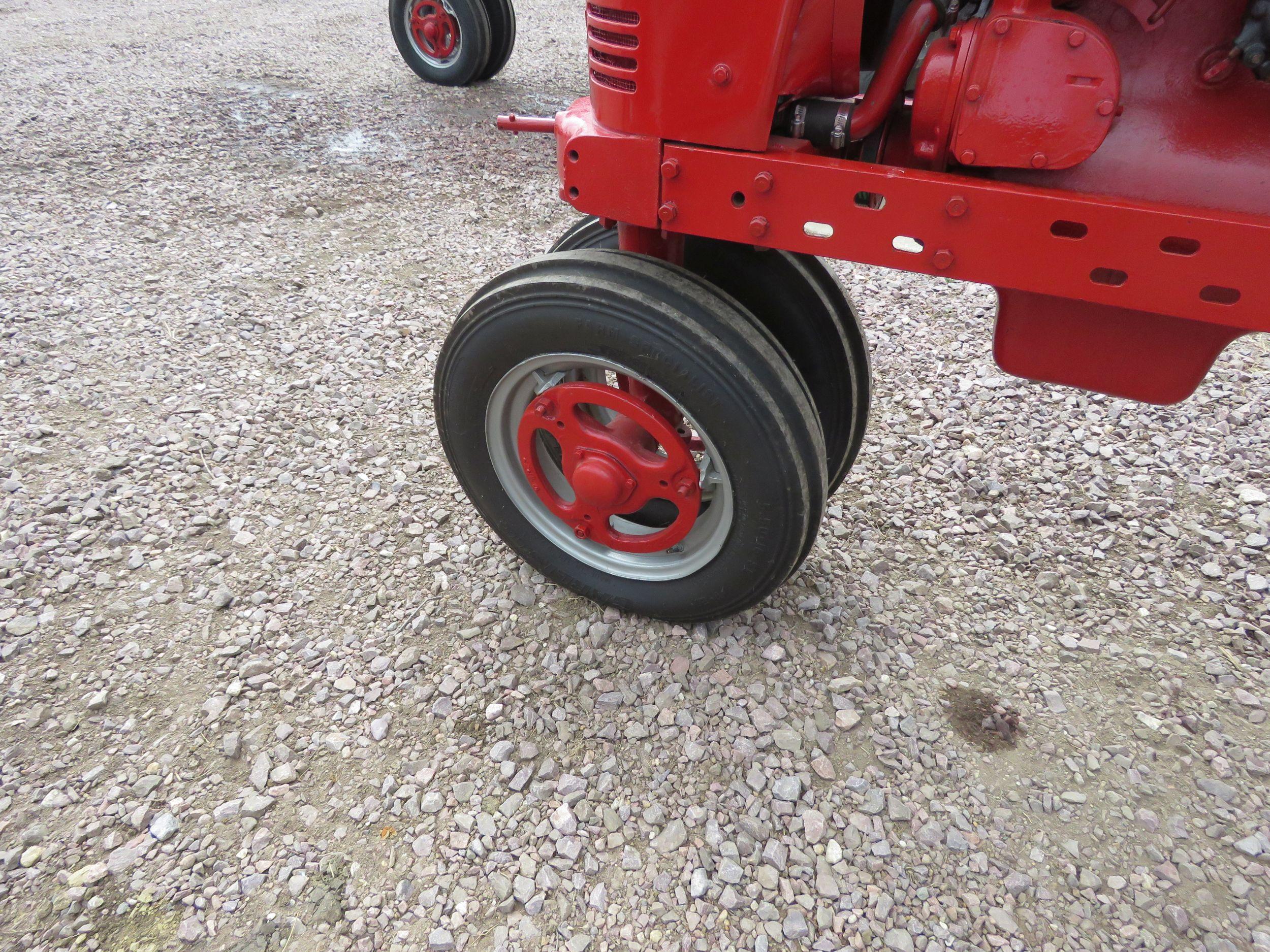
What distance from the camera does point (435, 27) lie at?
6000 millimetres

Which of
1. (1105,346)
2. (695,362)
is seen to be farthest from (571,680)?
(1105,346)

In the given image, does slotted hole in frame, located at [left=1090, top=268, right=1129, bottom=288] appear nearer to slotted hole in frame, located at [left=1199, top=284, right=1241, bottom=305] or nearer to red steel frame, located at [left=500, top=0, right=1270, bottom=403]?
red steel frame, located at [left=500, top=0, right=1270, bottom=403]

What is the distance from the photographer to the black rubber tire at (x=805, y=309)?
210 cm

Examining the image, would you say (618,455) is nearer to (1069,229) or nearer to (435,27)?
(1069,229)

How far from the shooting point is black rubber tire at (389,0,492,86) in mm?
5824

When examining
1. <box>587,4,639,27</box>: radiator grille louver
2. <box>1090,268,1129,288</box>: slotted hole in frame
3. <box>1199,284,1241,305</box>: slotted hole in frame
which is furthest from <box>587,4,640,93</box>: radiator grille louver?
<box>1199,284,1241,305</box>: slotted hole in frame

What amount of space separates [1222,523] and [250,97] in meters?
6.69

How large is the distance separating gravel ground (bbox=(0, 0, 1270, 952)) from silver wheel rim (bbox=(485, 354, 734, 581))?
0.20 m

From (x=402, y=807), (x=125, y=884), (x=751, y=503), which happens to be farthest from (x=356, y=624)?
(x=751, y=503)

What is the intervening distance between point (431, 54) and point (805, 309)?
5.46 m

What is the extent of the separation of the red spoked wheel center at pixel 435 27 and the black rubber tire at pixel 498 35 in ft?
0.90

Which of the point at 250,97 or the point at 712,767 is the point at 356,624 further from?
the point at 250,97

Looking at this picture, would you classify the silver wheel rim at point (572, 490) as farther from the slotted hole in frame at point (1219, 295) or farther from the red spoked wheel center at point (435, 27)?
the red spoked wheel center at point (435, 27)

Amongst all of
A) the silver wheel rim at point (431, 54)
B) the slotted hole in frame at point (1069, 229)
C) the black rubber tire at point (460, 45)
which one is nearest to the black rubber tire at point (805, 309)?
the slotted hole in frame at point (1069, 229)
